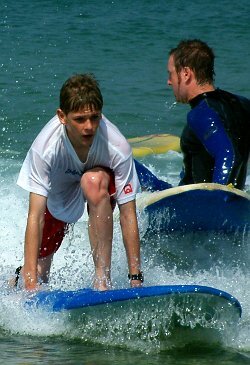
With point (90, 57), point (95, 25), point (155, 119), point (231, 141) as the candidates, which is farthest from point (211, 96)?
point (95, 25)

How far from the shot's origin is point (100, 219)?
19.1ft

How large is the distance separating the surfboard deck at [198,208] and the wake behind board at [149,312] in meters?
1.22

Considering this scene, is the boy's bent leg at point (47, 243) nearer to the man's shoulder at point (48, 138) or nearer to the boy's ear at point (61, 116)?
the man's shoulder at point (48, 138)

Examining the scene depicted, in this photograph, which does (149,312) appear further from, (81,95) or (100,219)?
(81,95)

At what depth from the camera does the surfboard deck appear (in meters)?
6.65

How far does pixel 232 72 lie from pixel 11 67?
3.56m

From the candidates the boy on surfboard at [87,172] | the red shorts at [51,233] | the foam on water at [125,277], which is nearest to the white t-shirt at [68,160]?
the boy on surfboard at [87,172]

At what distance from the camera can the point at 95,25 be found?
2144cm

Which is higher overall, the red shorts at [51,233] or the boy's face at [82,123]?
the boy's face at [82,123]

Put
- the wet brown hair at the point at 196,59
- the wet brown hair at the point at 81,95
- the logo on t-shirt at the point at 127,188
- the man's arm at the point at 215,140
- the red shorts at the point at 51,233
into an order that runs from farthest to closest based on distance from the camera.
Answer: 1. the wet brown hair at the point at 196,59
2. the man's arm at the point at 215,140
3. the red shorts at the point at 51,233
4. the logo on t-shirt at the point at 127,188
5. the wet brown hair at the point at 81,95

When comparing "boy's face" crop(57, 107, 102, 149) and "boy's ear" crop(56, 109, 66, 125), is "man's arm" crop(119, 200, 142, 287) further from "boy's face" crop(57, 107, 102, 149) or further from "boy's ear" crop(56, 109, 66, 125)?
"boy's ear" crop(56, 109, 66, 125)

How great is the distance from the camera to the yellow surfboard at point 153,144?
11435mm

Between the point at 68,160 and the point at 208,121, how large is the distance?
134 cm

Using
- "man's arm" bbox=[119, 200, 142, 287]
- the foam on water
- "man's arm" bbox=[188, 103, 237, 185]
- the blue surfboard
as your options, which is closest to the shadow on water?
the foam on water
